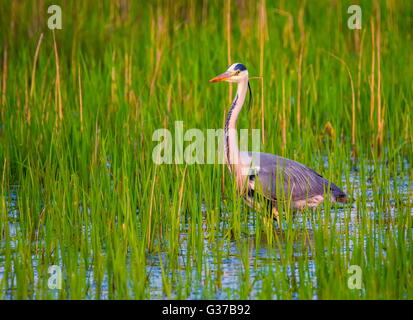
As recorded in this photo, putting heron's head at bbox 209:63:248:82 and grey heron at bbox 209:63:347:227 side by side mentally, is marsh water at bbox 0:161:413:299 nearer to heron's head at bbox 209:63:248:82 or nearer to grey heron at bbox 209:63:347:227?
grey heron at bbox 209:63:347:227

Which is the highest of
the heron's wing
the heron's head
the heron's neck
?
the heron's head

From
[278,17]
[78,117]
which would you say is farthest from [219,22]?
[78,117]

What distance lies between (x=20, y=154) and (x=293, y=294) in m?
3.37

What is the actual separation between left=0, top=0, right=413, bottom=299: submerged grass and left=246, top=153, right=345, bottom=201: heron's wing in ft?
0.52

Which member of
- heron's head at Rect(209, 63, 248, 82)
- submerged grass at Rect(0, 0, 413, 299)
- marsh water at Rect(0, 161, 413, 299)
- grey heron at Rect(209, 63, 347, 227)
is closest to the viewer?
marsh water at Rect(0, 161, 413, 299)

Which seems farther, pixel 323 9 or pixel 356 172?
pixel 323 9

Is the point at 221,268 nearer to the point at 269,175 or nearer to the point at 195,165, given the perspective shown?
the point at 269,175

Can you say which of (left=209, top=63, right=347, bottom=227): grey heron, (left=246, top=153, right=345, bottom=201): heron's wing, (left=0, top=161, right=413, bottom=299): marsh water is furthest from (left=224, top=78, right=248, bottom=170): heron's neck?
(left=0, top=161, right=413, bottom=299): marsh water

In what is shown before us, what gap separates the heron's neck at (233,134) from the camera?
6352 millimetres

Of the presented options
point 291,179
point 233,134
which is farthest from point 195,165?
point 291,179

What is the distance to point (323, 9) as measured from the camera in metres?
11.4

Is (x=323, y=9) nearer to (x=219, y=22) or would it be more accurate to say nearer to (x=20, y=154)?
(x=219, y=22)

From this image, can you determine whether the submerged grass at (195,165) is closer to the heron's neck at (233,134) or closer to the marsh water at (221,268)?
the marsh water at (221,268)

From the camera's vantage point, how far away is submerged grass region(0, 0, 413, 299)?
4.76 metres
